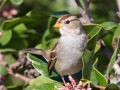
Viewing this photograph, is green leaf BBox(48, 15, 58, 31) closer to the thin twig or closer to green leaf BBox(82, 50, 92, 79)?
the thin twig

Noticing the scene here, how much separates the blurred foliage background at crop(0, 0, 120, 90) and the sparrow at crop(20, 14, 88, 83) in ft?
0.35

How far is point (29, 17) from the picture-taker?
373 centimetres

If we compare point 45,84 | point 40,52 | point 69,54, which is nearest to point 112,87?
point 45,84

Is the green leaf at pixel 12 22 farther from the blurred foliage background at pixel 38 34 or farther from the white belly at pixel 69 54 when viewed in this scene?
the white belly at pixel 69 54

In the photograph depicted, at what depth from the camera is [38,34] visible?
13.8 ft

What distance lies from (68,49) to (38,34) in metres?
1.10

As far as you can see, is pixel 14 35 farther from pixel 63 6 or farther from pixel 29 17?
pixel 63 6

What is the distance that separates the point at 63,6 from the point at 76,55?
241 centimetres

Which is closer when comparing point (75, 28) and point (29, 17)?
point (75, 28)

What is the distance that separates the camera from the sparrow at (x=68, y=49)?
3091 millimetres

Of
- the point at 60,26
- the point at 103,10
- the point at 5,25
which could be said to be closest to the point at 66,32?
the point at 60,26

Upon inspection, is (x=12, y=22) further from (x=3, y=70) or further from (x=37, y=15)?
(x=3, y=70)

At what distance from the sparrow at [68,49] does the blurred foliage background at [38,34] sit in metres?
0.11

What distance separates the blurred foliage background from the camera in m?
3.09
